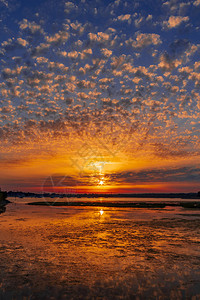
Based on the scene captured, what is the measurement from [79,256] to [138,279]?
6.36 meters

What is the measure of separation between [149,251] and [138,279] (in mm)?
7106

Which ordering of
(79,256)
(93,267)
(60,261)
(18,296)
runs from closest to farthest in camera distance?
(18,296), (93,267), (60,261), (79,256)

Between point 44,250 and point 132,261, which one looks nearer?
point 132,261

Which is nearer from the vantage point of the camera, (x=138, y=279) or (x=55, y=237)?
(x=138, y=279)

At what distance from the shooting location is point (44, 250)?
2164cm

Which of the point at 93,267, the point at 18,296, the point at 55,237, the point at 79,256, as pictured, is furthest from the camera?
the point at 55,237

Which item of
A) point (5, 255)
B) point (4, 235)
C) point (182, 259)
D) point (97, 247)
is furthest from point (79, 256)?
point (4, 235)

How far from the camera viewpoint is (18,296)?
40.1 feet

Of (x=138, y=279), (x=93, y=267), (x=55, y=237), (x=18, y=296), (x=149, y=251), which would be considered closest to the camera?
(x=18, y=296)

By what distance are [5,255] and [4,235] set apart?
32.0 ft

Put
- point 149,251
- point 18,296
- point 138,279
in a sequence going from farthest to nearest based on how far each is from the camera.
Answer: point 149,251 < point 138,279 < point 18,296

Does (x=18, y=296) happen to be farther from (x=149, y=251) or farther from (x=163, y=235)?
(x=163, y=235)

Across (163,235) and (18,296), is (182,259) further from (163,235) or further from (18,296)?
(18,296)

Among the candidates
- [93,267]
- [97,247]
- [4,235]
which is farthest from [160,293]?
[4,235]
